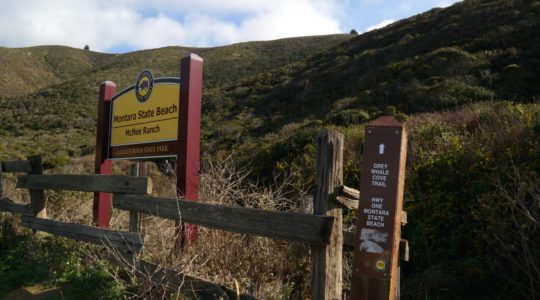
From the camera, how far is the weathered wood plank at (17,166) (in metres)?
8.38

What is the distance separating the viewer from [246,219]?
4.16m

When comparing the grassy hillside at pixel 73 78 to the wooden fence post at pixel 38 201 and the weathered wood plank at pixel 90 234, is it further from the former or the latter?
the weathered wood plank at pixel 90 234

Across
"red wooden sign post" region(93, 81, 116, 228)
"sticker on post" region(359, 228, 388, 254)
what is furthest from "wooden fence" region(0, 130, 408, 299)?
"red wooden sign post" region(93, 81, 116, 228)

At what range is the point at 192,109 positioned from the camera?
6.46 m

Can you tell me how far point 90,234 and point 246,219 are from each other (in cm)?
292

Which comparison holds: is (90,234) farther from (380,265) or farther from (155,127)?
(380,265)

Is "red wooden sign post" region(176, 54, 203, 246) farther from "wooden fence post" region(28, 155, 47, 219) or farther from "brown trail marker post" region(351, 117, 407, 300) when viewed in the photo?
"brown trail marker post" region(351, 117, 407, 300)

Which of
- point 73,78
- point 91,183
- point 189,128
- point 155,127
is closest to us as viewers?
point 189,128

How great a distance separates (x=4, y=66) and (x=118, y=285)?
209ft

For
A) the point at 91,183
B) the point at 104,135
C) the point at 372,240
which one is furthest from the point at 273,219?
the point at 104,135

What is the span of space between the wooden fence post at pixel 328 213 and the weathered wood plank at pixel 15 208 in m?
5.71

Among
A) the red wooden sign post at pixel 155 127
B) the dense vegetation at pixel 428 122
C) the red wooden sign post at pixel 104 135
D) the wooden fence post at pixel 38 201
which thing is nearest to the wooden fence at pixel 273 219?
the red wooden sign post at pixel 155 127

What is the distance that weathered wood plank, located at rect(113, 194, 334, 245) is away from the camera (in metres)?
3.62

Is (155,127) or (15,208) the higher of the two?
(155,127)
